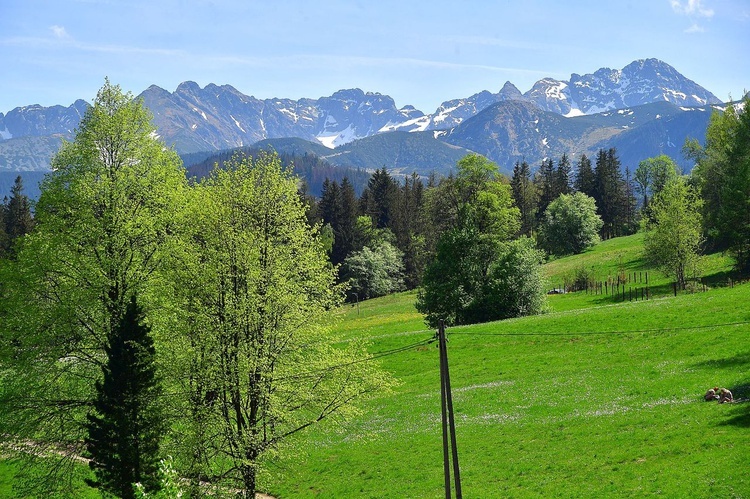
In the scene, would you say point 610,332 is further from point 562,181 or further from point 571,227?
point 562,181

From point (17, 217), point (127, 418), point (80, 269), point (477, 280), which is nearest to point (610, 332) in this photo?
point (477, 280)

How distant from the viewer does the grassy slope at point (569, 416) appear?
2781cm

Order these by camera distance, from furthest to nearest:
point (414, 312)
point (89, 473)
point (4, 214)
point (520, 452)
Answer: point (4, 214) < point (414, 312) < point (89, 473) < point (520, 452)

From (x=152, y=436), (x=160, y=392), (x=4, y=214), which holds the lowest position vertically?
(x=152, y=436)

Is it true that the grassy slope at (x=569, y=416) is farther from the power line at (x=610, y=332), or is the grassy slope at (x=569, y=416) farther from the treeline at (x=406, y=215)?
the treeline at (x=406, y=215)

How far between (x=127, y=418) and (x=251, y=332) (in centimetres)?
689

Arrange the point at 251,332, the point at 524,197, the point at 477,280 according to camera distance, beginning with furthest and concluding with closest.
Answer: the point at 524,197 → the point at 477,280 → the point at 251,332

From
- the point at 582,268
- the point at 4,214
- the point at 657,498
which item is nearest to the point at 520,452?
the point at 657,498

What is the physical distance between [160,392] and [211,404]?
251cm

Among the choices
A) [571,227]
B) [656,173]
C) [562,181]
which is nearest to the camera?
[571,227]

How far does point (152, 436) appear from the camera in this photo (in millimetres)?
28656

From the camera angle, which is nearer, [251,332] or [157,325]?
[251,332]

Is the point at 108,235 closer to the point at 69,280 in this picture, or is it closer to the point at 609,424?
the point at 69,280

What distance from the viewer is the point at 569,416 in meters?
36.0
